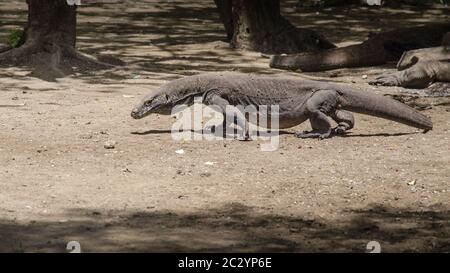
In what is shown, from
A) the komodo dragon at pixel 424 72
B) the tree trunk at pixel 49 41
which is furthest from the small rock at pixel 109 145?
the komodo dragon at pixel 424 72

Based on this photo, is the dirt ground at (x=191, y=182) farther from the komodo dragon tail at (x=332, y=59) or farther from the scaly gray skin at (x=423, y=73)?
the komodo dragon tail at (x=332, y=59)

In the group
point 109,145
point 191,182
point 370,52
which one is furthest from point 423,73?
point 191,182

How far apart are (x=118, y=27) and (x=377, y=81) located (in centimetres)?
641

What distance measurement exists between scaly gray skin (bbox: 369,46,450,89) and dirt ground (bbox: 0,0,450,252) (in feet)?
0.54

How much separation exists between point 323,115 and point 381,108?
18.8 inches

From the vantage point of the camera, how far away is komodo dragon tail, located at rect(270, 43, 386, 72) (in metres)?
12.2

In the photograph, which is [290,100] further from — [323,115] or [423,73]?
[423,73]

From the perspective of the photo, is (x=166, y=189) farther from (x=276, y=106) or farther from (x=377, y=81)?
(x=377, y=81)

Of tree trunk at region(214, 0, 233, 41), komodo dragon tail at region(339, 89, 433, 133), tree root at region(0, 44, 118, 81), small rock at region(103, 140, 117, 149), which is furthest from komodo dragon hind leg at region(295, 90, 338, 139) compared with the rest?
A: tree trunk at region(214, 0, 233, 41)

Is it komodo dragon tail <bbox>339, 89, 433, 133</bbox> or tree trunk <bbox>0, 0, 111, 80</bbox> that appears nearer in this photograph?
komodo dragon tail <bbox>339, 89, 433, 133</bbox>

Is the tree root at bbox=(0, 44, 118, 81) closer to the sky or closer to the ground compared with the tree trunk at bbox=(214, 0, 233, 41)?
closer to the ground

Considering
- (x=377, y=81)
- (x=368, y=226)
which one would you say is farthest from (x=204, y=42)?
(x=368, y=226)

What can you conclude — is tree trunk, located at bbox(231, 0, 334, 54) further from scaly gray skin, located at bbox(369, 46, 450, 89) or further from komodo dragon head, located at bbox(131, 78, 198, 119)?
komodo dragon head, located at bbox(131, 78, 198, 119)

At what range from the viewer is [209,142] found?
7.98m
